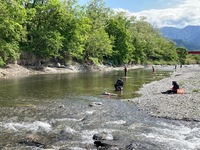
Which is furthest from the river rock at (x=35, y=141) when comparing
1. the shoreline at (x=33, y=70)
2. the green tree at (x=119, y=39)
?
the green tree at (x=119, y=39)

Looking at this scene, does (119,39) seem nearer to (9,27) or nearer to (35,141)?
(9,27)

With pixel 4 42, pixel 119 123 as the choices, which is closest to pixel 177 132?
pixel 119 123

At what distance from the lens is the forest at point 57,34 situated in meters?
57.1

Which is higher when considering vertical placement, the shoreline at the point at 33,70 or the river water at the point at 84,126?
the shoreline at the point at 33,70

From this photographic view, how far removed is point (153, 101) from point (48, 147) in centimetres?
1538

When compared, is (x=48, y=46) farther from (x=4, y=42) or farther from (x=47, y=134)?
(x=47, y=134)

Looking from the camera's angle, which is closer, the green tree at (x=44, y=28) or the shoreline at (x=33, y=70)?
the shoreline at (x=33, y=70)

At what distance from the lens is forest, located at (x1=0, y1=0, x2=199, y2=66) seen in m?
57.1

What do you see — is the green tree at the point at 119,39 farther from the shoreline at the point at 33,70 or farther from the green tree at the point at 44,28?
the green tree at the point at 44,28

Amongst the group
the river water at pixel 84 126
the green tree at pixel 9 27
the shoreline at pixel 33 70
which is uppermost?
the green tree at pixel 9 27

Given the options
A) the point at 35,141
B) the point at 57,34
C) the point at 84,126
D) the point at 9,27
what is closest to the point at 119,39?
the point at 57,34

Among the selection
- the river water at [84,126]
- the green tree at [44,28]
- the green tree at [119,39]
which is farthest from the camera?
the green tree at [119,39]

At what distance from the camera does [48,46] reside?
69.7 meters

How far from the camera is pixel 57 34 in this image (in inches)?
2803
